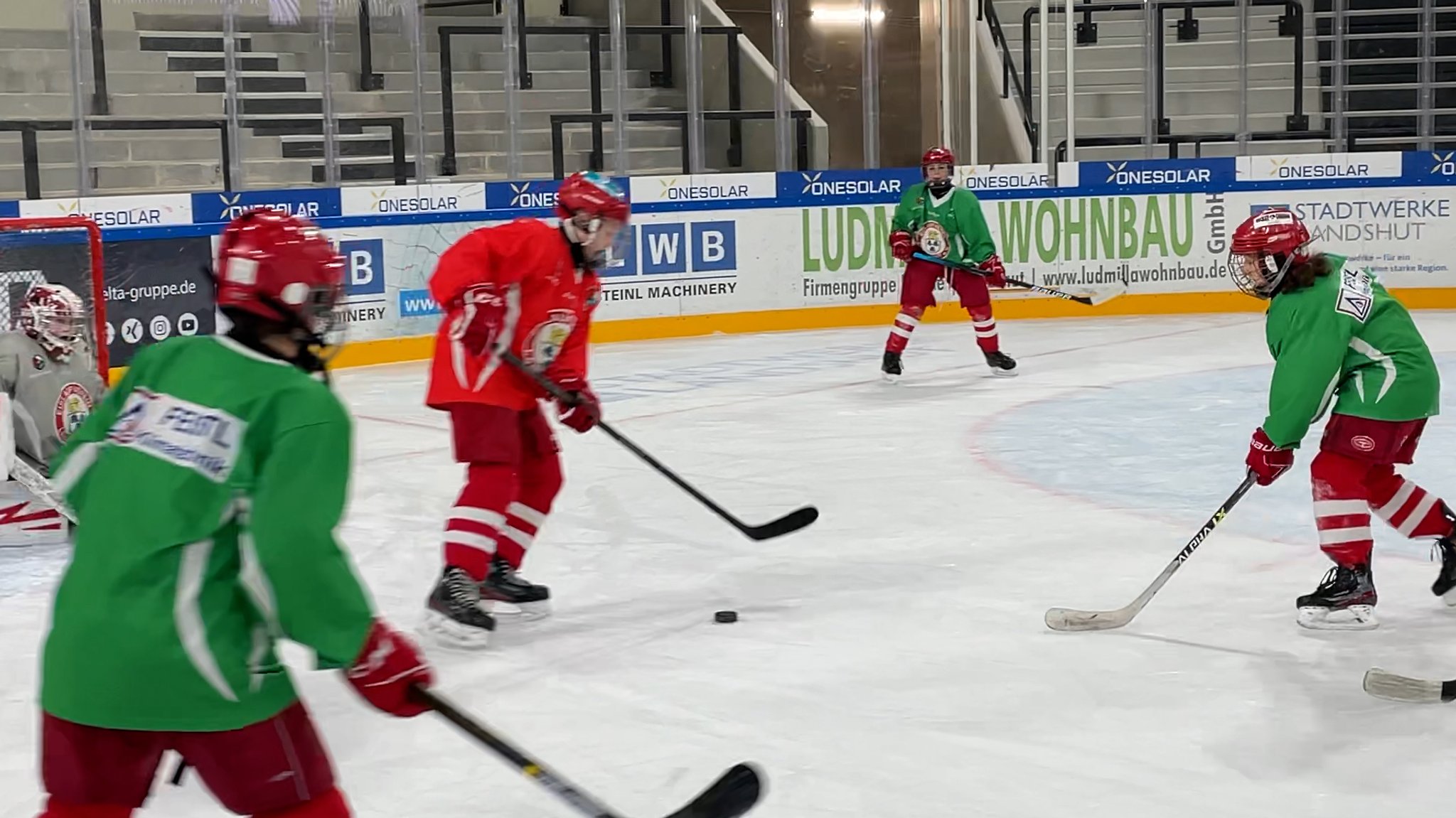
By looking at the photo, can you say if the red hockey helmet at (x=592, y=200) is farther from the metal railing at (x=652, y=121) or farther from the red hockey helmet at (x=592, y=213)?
the metal railing at (x=652, y=121)

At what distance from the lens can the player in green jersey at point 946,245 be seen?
26.2 ft

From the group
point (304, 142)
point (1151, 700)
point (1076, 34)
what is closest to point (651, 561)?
point (1151, 700)

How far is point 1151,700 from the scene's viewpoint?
315 cm

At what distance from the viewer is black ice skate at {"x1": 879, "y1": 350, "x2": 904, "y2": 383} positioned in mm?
7785

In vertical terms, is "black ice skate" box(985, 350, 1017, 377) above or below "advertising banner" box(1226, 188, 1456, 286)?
below

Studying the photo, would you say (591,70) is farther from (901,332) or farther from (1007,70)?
(901,332)

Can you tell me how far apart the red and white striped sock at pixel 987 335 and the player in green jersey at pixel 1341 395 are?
4.28 meters

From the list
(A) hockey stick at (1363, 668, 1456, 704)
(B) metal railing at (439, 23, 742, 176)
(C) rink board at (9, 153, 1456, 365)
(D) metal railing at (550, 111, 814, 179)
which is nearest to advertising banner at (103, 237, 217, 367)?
(C) rink board at (9, 153, 1456, 365)

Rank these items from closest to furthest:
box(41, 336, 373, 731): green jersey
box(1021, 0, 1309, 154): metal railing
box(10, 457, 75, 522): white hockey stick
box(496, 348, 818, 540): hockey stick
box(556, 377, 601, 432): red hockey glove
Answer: box(41, 336, 373, 731): green jersey < box(496, 348, 818, 540): hockey stick < box(556, 377, 601, 432): red hockey glove < box(10, 457, 75, 522): white hockey stick < box(1021, 0, 1309, 154): metal railing

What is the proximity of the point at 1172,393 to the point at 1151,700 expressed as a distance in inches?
168

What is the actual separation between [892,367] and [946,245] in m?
→ 0.65

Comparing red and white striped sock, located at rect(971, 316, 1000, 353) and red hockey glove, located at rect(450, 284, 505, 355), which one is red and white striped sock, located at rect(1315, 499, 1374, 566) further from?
red and white striped sock, located at rect(971, 316, 1000, 353)

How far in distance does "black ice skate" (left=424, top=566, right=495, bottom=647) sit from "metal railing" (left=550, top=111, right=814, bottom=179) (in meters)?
6.93

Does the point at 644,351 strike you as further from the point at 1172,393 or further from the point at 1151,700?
the point at 1151,700
